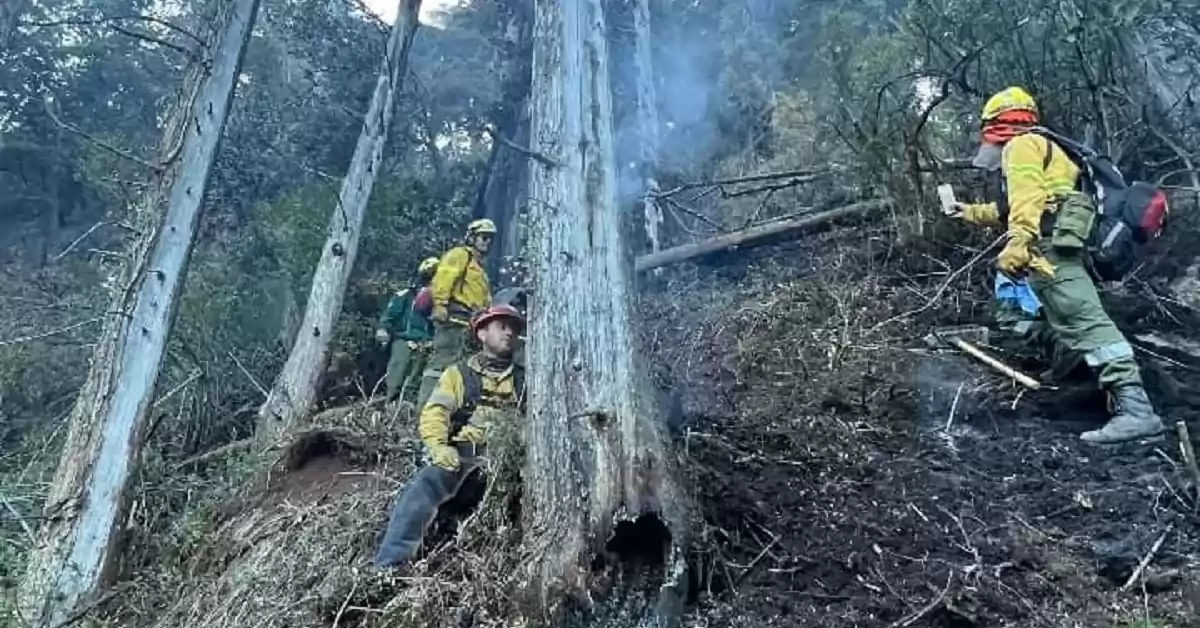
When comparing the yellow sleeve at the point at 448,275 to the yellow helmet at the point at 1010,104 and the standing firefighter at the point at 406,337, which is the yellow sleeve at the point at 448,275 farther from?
the yellow helmet at the point at 1010,104

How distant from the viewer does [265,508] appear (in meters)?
7.39

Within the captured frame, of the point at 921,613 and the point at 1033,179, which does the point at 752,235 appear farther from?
the point at 921,613

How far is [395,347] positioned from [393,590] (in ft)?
16.0

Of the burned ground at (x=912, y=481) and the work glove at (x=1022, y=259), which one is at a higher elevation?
the work glove at (x=1022, y=259)

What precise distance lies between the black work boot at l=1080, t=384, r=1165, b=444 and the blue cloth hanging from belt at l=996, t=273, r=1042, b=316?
24.8 inches

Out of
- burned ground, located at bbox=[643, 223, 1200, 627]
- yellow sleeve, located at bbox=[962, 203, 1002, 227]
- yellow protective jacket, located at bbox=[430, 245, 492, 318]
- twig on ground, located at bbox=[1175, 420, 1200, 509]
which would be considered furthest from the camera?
yellow protective jacket, located at bbox=[430, 245, 492, 318]

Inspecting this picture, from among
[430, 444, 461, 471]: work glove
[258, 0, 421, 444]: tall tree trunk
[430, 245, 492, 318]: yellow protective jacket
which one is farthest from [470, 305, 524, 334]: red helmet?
[258, 0, 421, 444]: tall tree trunk

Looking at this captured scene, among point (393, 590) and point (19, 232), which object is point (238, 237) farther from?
point (393, 590)

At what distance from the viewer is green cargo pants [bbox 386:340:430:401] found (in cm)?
962

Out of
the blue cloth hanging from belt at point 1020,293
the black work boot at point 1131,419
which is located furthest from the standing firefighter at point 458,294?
the black work boot at point 1131,419

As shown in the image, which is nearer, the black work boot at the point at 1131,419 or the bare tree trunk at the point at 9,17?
the black work boot at the point at 1131,419

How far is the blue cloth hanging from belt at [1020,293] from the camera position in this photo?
5609 mm

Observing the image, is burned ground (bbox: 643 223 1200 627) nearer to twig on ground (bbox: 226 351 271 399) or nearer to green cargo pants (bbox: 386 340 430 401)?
green cargo pants (bbox: 386 340 430 401)

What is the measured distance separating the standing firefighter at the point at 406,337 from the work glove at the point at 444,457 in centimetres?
370
